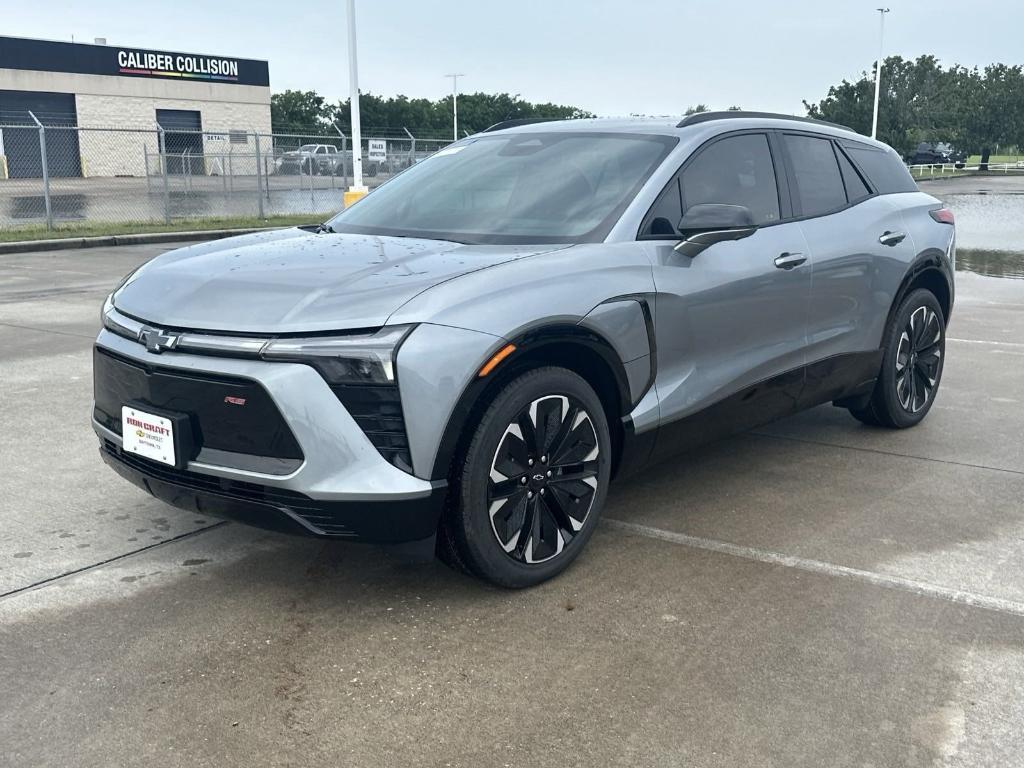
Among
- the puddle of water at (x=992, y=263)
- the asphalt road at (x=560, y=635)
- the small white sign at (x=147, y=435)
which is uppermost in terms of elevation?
the small white sign at (x=147, y=435)

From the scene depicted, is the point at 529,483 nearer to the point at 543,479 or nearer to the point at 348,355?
the point at 543,479

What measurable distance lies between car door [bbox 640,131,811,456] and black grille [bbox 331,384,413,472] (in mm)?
1233

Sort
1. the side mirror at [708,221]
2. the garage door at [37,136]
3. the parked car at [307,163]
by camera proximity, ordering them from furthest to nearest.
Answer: the garage door at [37,136], the parked car at [307,163], the side mirror at [708,221]

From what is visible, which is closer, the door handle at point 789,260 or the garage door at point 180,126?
the door handle at point 789,260

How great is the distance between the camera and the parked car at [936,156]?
70.6 metres

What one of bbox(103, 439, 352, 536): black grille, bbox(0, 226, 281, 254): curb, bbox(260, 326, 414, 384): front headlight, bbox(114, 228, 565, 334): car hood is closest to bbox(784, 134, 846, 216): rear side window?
bbox(114, 228, 565, 334): car hood

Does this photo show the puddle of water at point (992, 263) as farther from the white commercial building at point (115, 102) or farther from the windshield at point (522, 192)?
the white commercial building at point (115, 102)

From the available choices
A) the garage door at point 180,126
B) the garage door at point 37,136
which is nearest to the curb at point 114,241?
the garage door at point 37,136

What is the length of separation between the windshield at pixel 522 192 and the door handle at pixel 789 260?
72cm

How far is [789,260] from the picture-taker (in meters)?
4.69

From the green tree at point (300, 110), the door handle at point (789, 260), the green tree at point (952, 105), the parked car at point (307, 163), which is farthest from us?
the green tree at point (300, 110)

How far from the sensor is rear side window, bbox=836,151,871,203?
5.39m

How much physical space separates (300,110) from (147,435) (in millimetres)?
90096

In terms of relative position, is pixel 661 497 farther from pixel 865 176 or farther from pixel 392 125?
pixel 392 125
